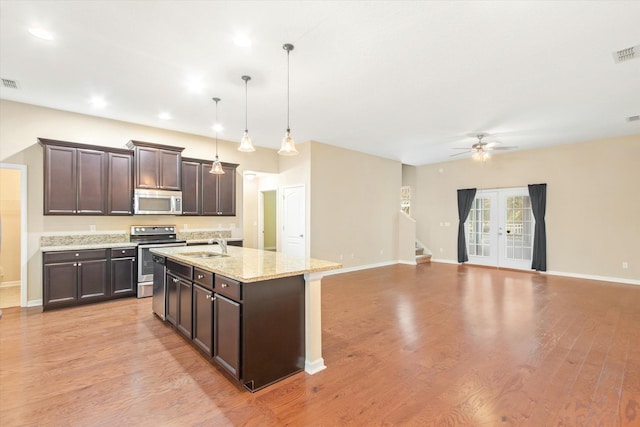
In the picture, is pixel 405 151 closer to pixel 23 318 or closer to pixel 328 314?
pixel 328 314

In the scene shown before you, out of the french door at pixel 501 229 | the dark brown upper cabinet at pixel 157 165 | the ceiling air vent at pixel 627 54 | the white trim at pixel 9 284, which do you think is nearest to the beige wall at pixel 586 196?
the french door at pixel 501 229

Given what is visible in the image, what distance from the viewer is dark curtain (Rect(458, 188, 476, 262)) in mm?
8297

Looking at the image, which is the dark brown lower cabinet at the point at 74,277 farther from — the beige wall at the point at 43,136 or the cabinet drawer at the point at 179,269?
the cabinet drawer at the point at 179,269

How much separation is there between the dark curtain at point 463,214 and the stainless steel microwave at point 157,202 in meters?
7.20

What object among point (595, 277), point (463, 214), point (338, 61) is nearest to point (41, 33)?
point (338, 61)

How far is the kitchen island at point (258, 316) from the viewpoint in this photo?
2.30 metres

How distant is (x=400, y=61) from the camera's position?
3262 mm

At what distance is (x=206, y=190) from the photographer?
5973 mm

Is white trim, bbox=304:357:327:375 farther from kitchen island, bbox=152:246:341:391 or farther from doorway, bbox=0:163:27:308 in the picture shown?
doorway, bbox=0:163:27:308

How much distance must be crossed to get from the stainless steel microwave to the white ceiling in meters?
1.27

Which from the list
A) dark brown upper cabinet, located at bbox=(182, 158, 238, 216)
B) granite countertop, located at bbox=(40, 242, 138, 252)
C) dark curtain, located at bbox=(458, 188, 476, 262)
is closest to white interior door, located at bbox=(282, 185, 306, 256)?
dark brown upper cabinet, located at bbox=(182, 158, 238, 216)

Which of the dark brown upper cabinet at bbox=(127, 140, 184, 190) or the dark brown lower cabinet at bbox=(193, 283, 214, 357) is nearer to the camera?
the dark brown lower cabinet at bbox=(193, 283, 214, 357)

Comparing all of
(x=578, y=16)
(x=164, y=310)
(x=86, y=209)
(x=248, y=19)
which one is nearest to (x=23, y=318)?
(x=86, y=209)

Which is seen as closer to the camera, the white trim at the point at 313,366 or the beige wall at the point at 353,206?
the white trim at the point at 313,366
